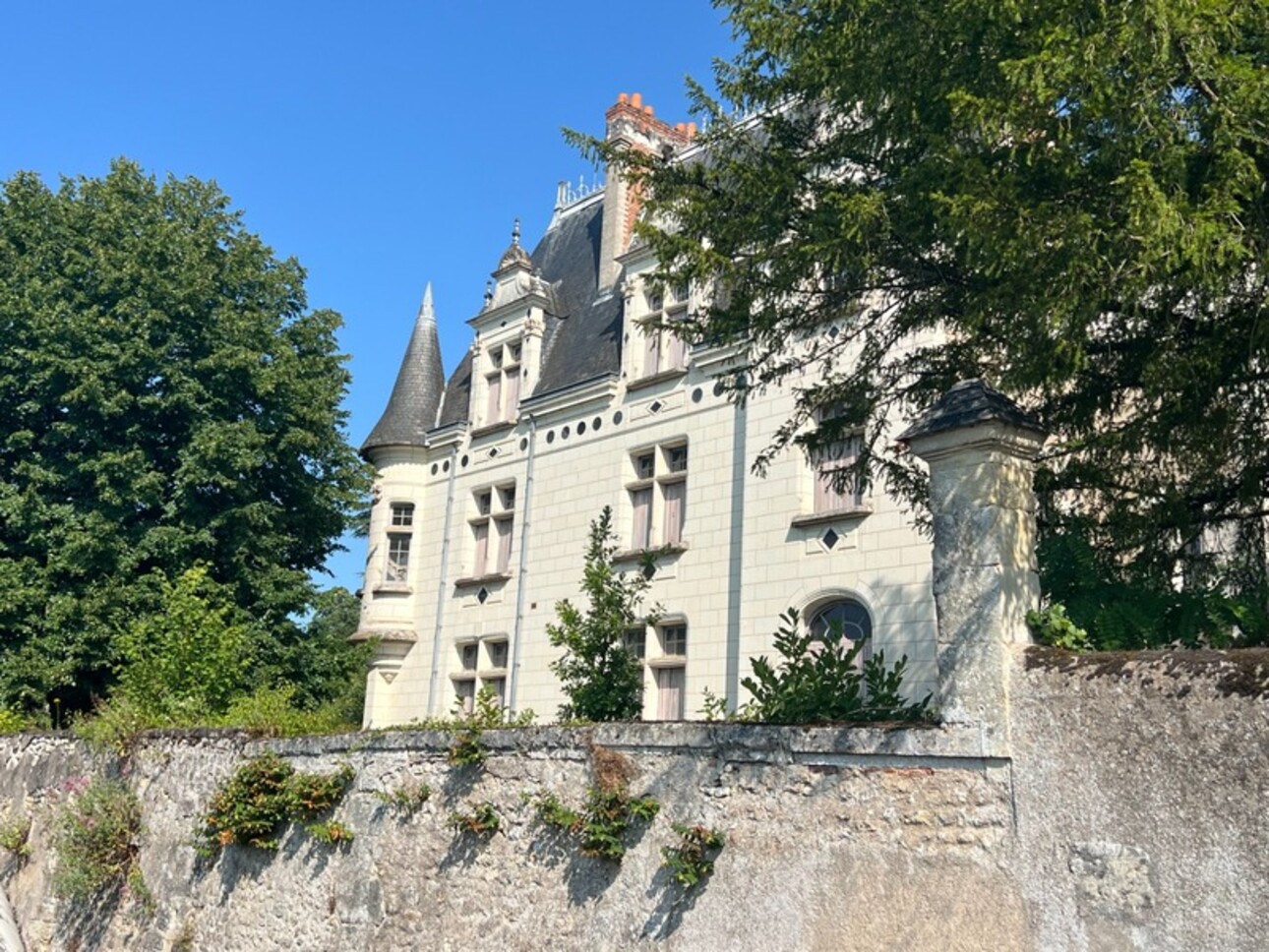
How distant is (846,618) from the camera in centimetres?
1556

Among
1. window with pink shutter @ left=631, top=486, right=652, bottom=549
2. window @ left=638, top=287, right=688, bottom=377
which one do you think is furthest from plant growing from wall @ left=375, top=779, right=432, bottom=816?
window @ left=638, top=287, right=688, bottom=377

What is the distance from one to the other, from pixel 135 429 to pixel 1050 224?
16.1 m

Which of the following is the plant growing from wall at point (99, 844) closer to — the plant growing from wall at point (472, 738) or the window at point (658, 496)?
the plant growing from wall at point (472, 738)

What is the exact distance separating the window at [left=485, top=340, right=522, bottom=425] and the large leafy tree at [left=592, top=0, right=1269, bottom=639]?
1242cm

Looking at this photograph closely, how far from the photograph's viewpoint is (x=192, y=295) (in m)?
19.8

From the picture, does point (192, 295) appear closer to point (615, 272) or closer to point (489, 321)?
point (489, 321)

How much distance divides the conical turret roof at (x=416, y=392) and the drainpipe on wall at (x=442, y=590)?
1.17m

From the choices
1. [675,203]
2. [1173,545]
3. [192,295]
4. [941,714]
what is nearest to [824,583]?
[1173,545]

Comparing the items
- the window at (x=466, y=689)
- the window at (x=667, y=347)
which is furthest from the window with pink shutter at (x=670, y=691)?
the window at (x=667, y=347)

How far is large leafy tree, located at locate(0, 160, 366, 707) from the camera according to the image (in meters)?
18.3

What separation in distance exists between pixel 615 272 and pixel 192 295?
7027mm

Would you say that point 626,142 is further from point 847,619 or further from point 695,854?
point 695,854

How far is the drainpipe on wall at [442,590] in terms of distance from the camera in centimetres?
2133

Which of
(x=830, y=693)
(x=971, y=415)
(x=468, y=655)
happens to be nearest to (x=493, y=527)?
(x=468, y=655)
